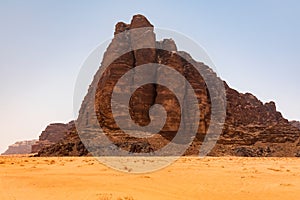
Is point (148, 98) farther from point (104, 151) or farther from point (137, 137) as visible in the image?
point (104, 151)

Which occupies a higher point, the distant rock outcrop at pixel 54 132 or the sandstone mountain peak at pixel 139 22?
the sandstone mountain peak at pixel 139 22

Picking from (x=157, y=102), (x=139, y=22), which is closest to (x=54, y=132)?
(x=139, y=22)

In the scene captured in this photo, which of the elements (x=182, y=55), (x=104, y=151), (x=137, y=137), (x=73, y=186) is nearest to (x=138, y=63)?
(x=182, y=55)

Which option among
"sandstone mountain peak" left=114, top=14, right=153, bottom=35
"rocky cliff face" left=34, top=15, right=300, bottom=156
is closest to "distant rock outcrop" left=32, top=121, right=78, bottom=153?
"rocky cliff face" left=34, top=15, right=300, bottom=156

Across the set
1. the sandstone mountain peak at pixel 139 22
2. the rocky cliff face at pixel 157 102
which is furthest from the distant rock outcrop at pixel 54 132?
the sandstone mountain peak at pixel 139 22

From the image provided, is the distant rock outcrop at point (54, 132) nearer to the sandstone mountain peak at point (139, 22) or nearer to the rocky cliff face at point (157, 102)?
the rocky cliff face at point (157, 102)

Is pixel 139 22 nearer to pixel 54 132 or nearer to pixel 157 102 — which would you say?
pixel 157 102

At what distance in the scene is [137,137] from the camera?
58.5 meters

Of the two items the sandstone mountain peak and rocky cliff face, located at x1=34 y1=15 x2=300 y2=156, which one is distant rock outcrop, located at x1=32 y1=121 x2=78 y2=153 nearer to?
rocky cliff face, located at x1=34 y1=15 x2=300 y2=156

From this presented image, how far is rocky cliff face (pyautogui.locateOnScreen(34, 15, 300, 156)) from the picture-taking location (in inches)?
2500

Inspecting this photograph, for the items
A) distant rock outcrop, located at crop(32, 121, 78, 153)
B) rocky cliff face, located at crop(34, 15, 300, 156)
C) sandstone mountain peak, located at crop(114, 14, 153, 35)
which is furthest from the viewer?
distant rock outcrop, located at crop(32, 121, 78, 153)

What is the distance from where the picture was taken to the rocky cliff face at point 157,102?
208 feet

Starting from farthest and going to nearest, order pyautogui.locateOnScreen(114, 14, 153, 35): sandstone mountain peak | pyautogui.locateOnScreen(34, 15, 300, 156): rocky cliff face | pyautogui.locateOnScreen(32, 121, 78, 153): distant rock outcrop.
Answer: pyautogui.locateOnScreen(32, 121, 78, 153): distant rock outcrop, pyautogui.locateOnScreen(114, 14, 153, 35): sandstone mountain peak, pyautogui.locateOnScreen(34, 15, 300, 156): rocky cliff face

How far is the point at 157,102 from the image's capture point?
7056 centimetres
